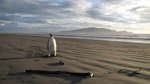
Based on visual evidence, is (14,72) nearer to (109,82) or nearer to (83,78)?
(83,78)

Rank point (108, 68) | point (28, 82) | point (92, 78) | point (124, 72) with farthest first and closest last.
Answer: point (108, 68) → point (124, 72) → point (92, 78) → point (28, 82)

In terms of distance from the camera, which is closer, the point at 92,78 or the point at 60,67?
the point at 92,78

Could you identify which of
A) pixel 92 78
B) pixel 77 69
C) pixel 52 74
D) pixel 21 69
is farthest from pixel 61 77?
pixel 21 69

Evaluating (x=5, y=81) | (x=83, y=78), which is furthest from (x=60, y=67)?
(x=5, y=81)

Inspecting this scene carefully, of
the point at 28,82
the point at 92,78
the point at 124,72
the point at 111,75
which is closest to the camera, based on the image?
the point at 28,82

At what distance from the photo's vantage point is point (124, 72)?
694 cm

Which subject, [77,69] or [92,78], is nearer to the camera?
[92,78]

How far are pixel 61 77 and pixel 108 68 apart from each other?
6.94 ft

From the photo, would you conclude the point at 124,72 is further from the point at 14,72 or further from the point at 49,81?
the point at 14,72

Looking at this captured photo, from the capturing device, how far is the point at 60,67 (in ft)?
25.3

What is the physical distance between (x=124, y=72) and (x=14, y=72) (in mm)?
3469

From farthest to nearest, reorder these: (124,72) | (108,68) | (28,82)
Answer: (108,68), (124,72), (28,82)

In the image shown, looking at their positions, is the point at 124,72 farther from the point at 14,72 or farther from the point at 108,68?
the point at 14,72

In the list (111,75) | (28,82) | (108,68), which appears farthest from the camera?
(108,68)
